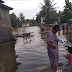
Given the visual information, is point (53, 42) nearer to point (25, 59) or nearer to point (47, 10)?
point (25, 59)

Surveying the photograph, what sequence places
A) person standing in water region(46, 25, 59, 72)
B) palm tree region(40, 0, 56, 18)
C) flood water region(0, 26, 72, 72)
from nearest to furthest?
person standing in water region(46, 25, 59, 72), flood water region(0, 26, 72, 72), palm tree region(40, 0, 56, 18)

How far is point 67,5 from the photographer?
75.0 ft

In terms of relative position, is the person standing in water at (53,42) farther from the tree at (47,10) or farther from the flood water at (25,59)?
the tree at (47,10)

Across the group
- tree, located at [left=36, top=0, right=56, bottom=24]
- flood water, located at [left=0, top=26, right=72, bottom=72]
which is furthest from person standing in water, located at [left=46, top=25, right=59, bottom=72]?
tree, located at [left=36, top=0, right=56, bottom=24]

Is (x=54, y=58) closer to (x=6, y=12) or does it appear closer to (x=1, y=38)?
(x=1, y=38)

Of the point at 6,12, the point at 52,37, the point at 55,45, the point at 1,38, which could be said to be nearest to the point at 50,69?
the point at 55,45

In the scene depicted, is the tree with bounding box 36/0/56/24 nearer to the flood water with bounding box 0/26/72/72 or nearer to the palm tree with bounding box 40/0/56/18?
the palm tree with bounding box 40/0/56/18

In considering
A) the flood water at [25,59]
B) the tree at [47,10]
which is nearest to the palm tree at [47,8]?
the tree at [47,10]

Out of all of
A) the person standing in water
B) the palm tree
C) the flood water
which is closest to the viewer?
the person standing in water

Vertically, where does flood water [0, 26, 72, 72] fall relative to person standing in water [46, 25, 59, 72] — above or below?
below

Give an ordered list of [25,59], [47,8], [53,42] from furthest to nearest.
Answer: [47,8] → [25,59] → [53,42]

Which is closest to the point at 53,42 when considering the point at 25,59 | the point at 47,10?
→ the point at 25,59

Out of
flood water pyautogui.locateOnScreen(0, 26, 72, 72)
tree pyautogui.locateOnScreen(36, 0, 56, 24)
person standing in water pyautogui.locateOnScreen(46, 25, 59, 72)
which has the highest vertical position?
tree pyautogui.locateOnScreen(36, 0, 56, 24)

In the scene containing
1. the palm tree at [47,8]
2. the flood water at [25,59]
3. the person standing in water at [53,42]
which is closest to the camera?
the person standing in water at [53,42]
